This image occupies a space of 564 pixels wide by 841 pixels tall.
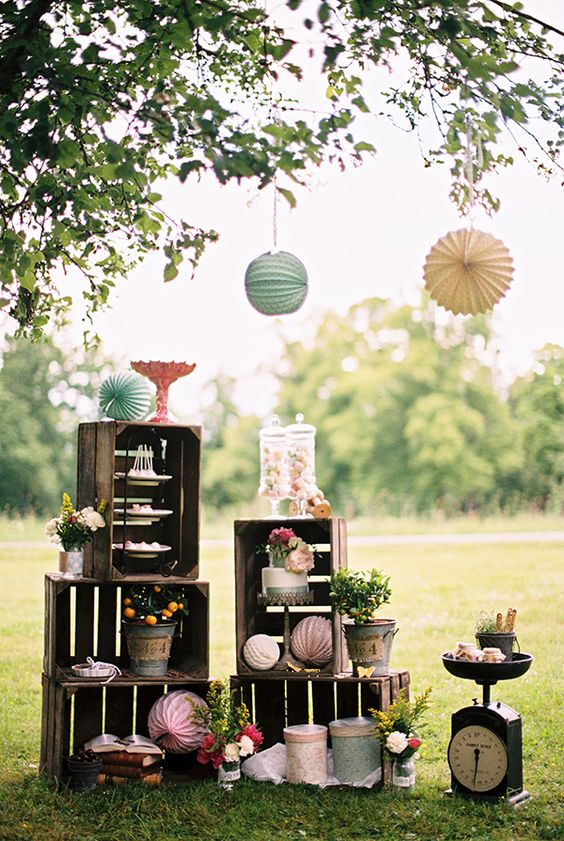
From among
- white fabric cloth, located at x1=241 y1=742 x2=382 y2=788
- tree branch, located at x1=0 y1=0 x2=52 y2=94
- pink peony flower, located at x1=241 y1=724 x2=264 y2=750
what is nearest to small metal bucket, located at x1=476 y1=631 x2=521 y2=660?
white fabric cloth, located at x1=241 y1=742 x2=382 y2=788

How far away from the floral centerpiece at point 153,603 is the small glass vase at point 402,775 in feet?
4.51

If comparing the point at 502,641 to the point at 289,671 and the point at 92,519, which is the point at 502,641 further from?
the point at 92,519

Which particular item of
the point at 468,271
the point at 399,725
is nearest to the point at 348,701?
the point at 399,725

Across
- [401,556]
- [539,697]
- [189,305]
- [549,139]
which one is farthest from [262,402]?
[549,139]

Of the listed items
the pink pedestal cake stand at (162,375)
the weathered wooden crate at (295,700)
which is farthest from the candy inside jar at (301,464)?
the weathered wooden crate at (295,700)

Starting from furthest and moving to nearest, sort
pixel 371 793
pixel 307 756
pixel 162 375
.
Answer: pixel 162 375, pixel 307 756, pixel 371 793

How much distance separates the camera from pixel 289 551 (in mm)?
5785

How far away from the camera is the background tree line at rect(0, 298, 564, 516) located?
23.4 meters

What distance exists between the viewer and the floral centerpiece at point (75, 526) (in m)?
5.72

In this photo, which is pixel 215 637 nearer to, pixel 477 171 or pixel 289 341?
pixel 477 171

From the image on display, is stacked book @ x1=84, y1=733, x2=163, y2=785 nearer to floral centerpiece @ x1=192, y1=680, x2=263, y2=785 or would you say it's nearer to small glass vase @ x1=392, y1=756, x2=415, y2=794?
floral centerpiece @ x1=192, y1=680, x2=263, y2=785

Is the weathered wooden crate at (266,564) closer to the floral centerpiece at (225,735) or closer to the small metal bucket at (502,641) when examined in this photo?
the floral centerpiece at (225,735)

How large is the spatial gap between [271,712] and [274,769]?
0.38 metres

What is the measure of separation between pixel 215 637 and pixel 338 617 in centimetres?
468
